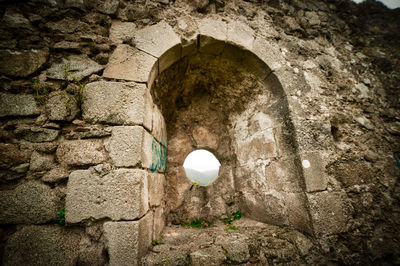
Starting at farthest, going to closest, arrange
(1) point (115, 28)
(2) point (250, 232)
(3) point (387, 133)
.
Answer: (3) point (387, 133) → (2) point (250, 232) → (1) point (115, 28)

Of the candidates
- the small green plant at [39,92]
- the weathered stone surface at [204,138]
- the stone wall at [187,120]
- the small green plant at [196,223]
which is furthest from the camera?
the weathered stone surface at [204,138]

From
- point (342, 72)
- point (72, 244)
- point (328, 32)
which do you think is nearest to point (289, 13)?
point (328, 32)

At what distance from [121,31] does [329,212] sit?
9.86 ft

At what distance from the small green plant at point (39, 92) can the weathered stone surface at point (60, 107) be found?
0.15 feet

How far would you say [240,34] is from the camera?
2121 mm

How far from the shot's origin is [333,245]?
1.61m

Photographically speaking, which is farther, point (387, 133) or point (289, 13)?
point (289, 13)

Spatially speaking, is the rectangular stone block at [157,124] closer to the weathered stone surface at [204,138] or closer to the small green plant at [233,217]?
the weathered stone surface at [204,138]

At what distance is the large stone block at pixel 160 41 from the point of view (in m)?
1.72

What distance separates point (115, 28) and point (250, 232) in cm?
285

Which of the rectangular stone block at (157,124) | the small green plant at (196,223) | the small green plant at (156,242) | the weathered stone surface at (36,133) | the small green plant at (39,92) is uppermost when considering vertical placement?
the small green plant at (39,92)

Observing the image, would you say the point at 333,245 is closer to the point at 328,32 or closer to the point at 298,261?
the point at 298,261

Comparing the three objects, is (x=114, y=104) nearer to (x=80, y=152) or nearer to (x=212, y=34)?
(x=80, y=152)

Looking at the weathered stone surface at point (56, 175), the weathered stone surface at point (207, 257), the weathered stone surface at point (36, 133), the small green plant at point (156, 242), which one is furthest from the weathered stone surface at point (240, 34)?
the small green plant at point (156, 242)
